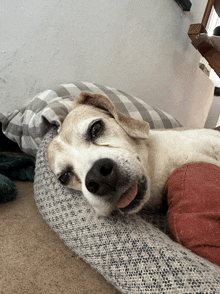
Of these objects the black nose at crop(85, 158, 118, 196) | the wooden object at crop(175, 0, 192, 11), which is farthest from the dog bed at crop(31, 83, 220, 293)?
the wooden object at crop(175, 0, 192, 11)

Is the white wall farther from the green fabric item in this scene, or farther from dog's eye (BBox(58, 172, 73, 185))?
dog's eye (BBox(58, 172, 73, 185))

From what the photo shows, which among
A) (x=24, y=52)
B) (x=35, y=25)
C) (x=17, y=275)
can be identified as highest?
(x=35, y=25)

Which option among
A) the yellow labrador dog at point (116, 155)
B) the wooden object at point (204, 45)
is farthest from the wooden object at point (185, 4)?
the yellow labrador dog at point (116, 155)

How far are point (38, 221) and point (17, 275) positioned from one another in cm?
37

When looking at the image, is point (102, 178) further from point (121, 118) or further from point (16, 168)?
point (16, 168)

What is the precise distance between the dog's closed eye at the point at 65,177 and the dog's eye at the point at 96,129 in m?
0.22

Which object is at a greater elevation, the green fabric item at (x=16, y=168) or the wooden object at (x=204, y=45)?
the wooden object at (x=204, y=45)

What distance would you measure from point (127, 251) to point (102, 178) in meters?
0.26

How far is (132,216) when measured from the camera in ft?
2.97

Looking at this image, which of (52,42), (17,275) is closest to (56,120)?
(17,275)

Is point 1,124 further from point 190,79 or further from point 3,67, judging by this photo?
point 190,79

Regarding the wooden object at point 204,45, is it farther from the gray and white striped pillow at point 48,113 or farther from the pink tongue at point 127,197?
the pink tongue at point 127,197

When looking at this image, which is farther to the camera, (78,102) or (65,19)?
(65,19)

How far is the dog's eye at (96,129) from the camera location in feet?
3.58
